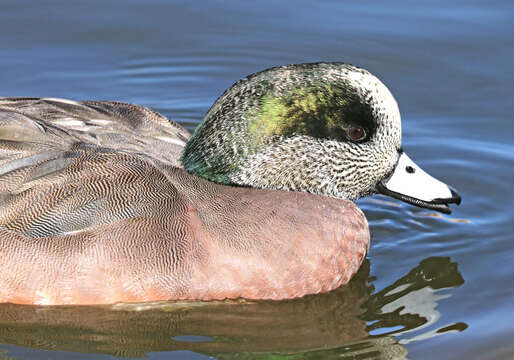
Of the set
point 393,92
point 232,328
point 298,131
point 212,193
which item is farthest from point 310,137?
point 393,92

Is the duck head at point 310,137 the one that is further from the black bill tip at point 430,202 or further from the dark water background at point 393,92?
the dark water background at point 393,92

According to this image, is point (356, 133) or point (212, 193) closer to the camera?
point (212, 193)

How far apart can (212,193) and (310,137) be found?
660 mm

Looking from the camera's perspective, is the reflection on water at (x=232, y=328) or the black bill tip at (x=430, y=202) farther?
the black bill tip at (x=430, y=202)

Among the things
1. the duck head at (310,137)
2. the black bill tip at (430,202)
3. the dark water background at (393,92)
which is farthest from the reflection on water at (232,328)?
the duck head at (310,137)

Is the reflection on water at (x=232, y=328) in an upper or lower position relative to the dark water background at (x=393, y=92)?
lower

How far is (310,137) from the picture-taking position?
5582 millimetres

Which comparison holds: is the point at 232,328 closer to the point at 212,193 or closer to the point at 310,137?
the point at 212,193

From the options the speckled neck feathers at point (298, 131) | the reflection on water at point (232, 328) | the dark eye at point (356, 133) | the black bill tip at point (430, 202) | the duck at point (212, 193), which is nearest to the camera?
the reflection on water at point (232, 328)

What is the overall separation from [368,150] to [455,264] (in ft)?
3.15

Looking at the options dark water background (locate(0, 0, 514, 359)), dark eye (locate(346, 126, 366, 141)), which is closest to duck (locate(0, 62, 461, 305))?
dark eye (locate(346, 126, 366, 141))

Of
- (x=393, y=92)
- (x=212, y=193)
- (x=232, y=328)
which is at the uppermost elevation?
(x=393, y=92)

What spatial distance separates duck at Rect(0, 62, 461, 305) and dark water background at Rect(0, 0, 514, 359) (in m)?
0.18

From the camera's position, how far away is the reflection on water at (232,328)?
4.98 metres
